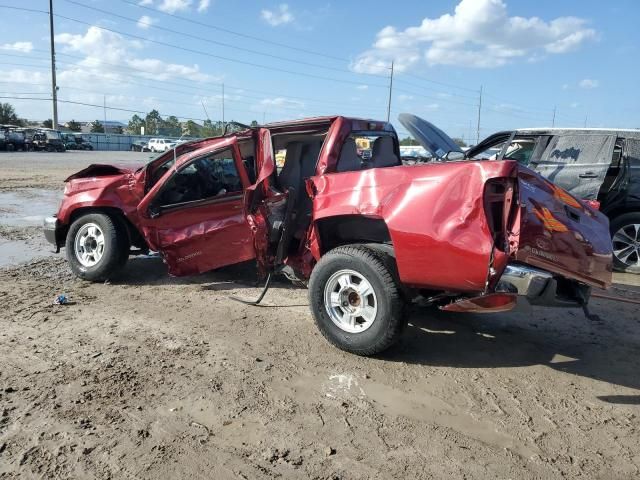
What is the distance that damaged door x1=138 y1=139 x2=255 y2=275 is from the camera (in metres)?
5.66

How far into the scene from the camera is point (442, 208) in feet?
12.2

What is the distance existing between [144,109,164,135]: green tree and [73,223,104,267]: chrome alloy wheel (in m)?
93.8

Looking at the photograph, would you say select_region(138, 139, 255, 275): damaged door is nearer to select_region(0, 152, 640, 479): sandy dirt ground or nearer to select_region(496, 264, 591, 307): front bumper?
select_region(0, 152, 640, 479): sandy dirt ground

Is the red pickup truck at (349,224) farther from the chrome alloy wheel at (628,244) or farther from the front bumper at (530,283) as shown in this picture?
the chrome alloy wheel at (628,244)

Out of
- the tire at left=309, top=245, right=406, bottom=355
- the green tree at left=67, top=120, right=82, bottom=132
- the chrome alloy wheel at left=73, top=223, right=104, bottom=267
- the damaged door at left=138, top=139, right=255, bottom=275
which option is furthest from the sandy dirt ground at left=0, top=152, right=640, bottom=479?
the green tree at left=67, top=120, right=82, bottom=132

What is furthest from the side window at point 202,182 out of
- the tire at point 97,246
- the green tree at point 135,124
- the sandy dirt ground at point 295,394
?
the green tree at point 135,124

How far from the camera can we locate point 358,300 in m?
4.28

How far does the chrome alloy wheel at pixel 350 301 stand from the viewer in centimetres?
419

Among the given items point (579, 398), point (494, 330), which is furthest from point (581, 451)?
point (494, 330)

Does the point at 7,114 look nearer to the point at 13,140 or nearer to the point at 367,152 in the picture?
the point at 13,140

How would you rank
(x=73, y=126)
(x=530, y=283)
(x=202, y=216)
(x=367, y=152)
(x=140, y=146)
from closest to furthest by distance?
1. (x=530, y=283)
2. (x=202, y=216)
3. (x=367, y=152)
4. (x=140, y=146)
5. (x=73, y=126)

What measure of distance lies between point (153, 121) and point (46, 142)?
53255 mm

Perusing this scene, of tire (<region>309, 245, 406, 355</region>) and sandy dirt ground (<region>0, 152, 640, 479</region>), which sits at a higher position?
tire (<region>309, 245, 406, 355</region>)

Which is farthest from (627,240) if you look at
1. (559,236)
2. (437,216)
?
(437,216)
